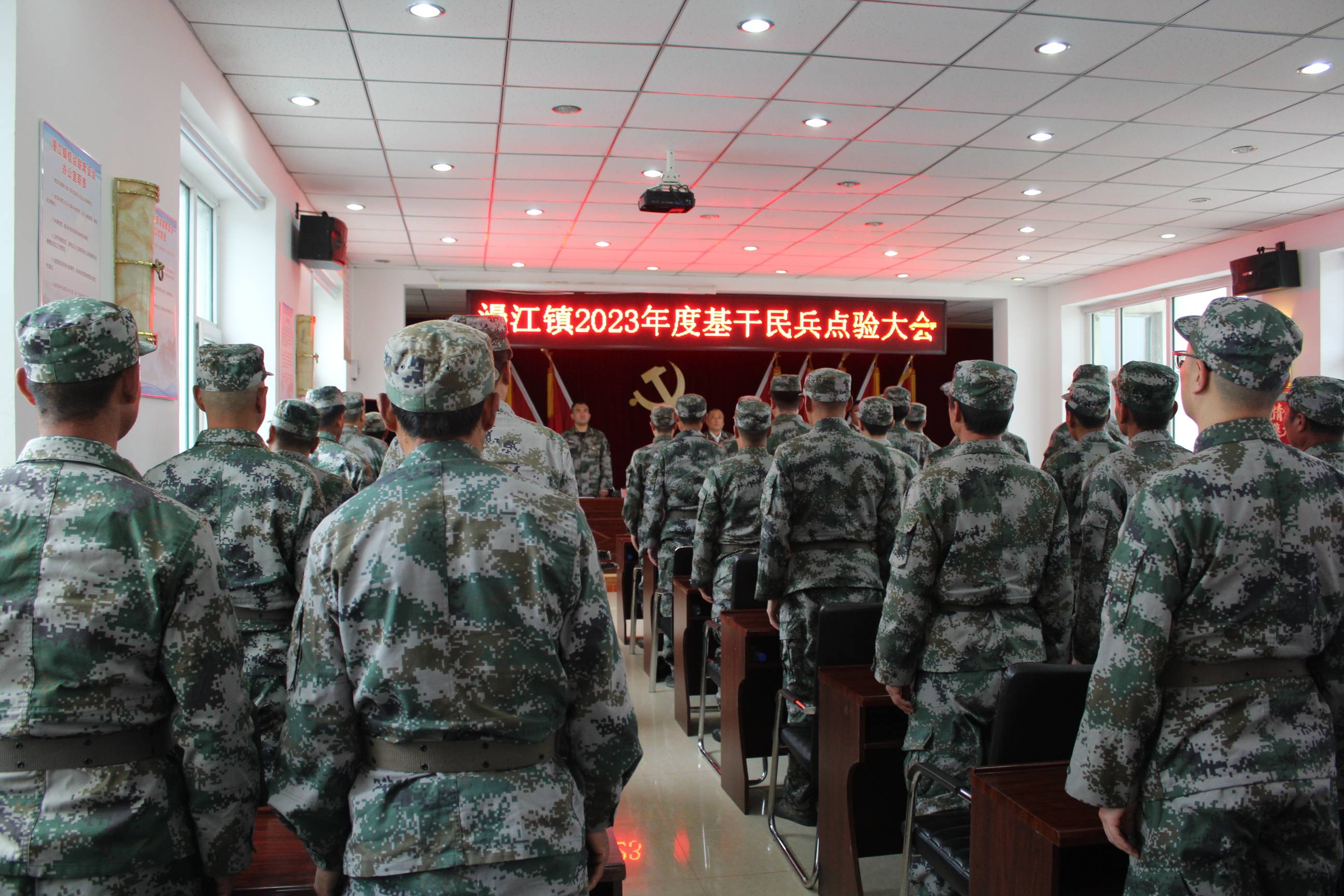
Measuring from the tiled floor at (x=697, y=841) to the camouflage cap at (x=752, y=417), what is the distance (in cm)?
162

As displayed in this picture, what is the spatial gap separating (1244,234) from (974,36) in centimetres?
593

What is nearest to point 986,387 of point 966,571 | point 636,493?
point 966,571

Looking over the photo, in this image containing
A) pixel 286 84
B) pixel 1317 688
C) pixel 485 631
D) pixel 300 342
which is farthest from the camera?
pixel 300 342

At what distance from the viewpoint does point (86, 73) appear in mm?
3262

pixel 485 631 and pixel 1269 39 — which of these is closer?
pixel 485 631

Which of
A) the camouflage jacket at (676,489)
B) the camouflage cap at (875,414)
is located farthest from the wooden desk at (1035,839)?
the camouflage jacket at (676,489)

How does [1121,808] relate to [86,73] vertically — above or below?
below

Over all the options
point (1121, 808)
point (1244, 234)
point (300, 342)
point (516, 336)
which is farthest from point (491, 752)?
point (1244, 234)

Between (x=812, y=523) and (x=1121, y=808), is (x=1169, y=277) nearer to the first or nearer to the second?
(x=812, y=523)

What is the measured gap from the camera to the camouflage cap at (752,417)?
5.02 meters

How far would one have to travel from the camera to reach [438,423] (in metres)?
1.52

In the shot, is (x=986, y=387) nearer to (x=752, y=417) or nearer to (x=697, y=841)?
(x=697, y=841)

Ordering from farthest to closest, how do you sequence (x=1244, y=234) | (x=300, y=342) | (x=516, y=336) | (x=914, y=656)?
(x=1244, y=234) < (x=516, y=336) < (x=300, y=342) < (x=914, y=656)

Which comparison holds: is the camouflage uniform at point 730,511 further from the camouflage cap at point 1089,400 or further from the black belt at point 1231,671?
the black belt at point 1231,671
